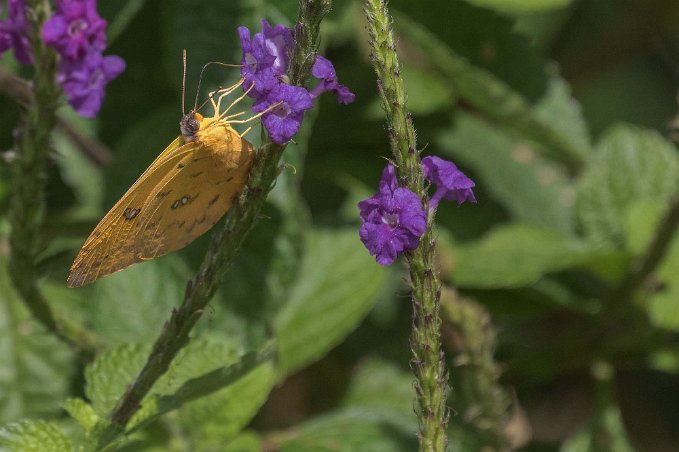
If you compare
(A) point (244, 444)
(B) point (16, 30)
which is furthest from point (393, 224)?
(A) point (244, 444)

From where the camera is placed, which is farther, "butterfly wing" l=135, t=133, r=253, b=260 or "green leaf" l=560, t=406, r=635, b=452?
"green leaf" l=560, t=406, r=635, b=452

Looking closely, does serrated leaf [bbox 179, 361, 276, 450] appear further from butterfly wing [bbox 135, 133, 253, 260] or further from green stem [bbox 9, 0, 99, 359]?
butterfly wing [bbox 135, 133, 253, 260]

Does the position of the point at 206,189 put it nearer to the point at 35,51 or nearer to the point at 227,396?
the point at 35,51

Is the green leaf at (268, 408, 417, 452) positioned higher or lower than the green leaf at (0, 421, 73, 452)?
lower

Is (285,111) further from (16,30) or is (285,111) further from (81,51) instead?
(16,30)

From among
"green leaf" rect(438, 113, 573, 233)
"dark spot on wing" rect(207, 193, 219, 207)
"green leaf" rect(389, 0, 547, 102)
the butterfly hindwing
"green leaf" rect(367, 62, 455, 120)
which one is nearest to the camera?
the butterfly hindwing

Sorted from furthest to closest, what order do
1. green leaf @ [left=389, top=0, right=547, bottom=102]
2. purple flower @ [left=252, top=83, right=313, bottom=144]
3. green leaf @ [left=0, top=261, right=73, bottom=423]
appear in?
green leaf @ [left=389, top=0, right=547, bottom=102], green leaf @ [left=0, top=261, right=73, bottom=423], purple flower @ [left=252, top=83, right=313, bottom=144]

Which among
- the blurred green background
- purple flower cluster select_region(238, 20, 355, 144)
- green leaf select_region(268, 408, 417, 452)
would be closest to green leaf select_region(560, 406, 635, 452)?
the blurred green background
